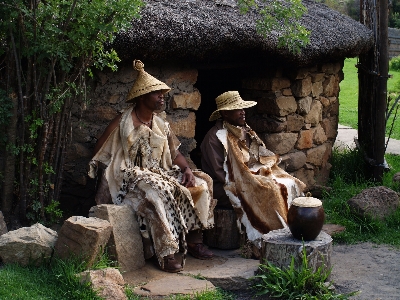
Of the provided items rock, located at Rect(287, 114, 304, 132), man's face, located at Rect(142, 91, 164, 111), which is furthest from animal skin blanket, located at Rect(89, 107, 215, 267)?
rock, located at Rect(287, 114, 304, 132)

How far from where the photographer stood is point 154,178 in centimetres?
496

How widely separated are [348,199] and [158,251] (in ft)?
8.88

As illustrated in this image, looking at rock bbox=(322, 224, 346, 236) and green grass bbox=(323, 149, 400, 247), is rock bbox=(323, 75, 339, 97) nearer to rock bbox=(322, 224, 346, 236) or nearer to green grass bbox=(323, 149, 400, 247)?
green grass bbox=(323, 149, 400, 247)

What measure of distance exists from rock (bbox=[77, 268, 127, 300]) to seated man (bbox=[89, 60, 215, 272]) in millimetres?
647

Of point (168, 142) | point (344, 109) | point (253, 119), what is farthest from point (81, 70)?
point (344, 109)

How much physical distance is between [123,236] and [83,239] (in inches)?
18.2

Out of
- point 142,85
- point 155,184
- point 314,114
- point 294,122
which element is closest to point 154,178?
point 155,184

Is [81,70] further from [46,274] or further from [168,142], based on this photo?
[46,274]

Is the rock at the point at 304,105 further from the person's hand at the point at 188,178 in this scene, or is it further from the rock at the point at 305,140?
the person's hand at the point at 188,178

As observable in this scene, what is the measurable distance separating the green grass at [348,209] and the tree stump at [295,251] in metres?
1.47

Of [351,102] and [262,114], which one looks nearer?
[262,114]

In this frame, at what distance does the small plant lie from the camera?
446cm

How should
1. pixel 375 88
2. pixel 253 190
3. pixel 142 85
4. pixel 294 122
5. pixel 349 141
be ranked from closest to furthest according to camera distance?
1. pixel 142 85
2. pixel 253 190
3. pixel 294 122
4. pixel 375 88
5. pixel 349 141

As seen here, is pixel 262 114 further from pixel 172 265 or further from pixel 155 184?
pixel 172 265
